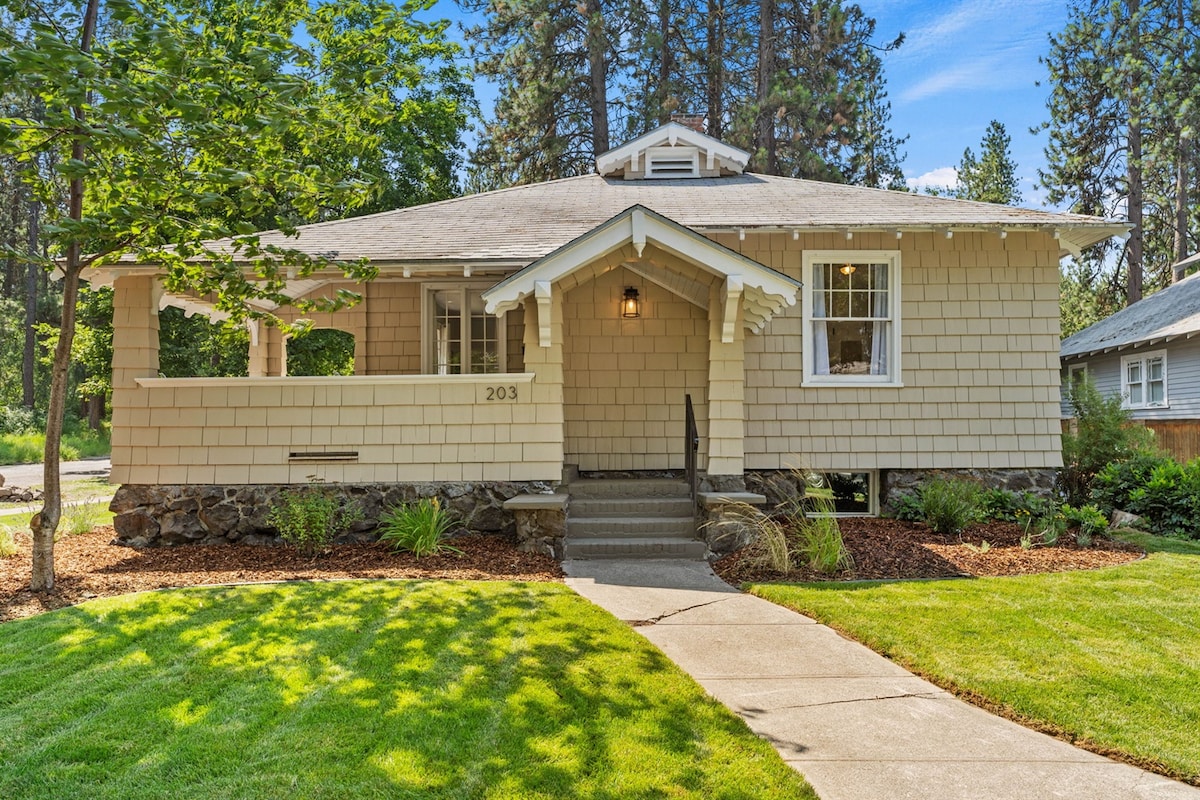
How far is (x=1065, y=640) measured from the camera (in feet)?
15.6

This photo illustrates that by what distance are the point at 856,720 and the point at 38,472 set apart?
22.1 m

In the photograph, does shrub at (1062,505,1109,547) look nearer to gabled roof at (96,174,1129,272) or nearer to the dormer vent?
gabled roof at (96,174,1129,272)

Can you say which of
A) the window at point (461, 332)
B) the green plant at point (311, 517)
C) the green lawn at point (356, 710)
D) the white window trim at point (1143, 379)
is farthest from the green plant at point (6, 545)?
the white window trim at point (1143, 379)

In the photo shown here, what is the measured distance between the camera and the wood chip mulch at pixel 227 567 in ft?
19.7

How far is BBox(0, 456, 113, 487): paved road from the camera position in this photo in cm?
1644

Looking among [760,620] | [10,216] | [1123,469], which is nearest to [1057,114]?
[1123,469]

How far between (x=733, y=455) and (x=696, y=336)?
234cm

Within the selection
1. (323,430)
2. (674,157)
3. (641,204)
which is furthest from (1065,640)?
(674,157)

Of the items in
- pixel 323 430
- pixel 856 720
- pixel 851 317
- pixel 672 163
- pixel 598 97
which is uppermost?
pixel 598 97

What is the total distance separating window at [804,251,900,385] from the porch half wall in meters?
3.71

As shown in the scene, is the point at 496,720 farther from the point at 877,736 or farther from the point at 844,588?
the point at 844,588

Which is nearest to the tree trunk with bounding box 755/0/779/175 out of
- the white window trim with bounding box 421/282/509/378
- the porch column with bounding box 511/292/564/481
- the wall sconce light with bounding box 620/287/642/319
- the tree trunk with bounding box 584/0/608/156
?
the tree trunk with bounding box 584/0/608/156

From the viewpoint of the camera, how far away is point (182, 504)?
27.0 ft

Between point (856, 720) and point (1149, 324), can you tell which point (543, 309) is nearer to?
point (856, 720)
